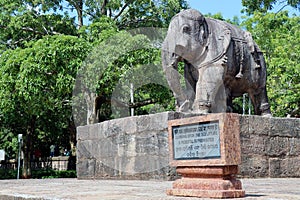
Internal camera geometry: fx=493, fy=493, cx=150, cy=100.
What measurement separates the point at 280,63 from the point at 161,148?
11.9 m

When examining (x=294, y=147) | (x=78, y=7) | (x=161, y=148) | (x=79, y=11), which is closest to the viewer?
(x=161, y=148)

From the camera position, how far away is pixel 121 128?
25.5 ft

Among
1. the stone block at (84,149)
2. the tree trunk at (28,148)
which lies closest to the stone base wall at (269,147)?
the stone block at (84,149)

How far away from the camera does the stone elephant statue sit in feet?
23.3

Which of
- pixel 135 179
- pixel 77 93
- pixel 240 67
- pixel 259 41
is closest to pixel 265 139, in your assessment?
pixel 240 67

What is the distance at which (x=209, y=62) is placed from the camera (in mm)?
7121

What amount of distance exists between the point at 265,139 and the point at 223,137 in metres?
3.40

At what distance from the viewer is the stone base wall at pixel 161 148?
694 centimetres

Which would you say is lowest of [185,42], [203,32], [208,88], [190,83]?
[208,88]

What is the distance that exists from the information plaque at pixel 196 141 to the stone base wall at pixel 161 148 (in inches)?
82.0

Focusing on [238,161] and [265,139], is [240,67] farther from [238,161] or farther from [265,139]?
[238,161]

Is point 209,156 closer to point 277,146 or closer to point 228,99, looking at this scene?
point 228,99

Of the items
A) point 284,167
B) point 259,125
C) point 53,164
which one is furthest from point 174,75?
point 53,164

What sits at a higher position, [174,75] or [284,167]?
[174,75]
